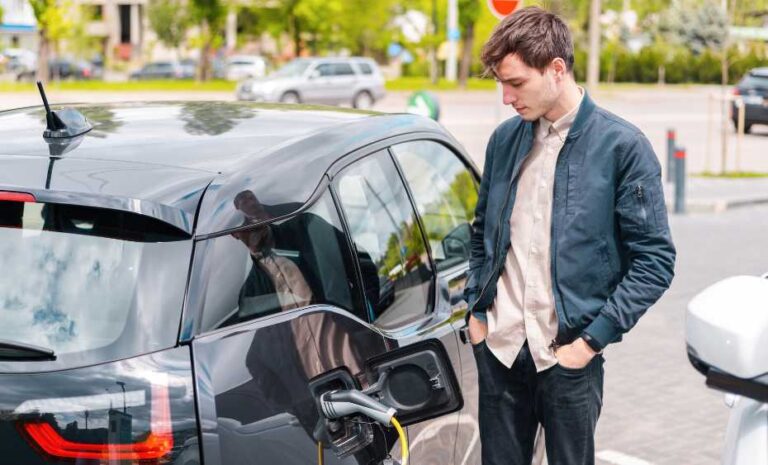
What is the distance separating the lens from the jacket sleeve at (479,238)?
3332mm

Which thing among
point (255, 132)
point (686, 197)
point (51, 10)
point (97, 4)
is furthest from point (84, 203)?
point (97, 4)

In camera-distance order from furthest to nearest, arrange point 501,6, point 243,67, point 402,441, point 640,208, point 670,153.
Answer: point 243,67
point 670,153
point 501,6
point 640,208
point 402,441

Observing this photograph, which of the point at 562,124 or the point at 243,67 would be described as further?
the point at 243,67

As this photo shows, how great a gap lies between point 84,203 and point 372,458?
0.97 m

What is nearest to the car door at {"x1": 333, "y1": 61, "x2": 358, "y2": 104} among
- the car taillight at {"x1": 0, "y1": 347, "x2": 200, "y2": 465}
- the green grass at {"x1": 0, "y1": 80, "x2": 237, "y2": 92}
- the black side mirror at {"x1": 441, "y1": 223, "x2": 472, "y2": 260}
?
the green grass at {"x1": 0, "y1": 80, "x2": 237, "y2": 92}

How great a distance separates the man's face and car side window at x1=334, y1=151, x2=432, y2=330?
545 millimetres

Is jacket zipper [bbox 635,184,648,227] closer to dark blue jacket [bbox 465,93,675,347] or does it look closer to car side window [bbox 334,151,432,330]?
dark blue jacket [bbox 465,93,675,347]

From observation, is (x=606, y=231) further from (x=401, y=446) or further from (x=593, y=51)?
(x=593, y=51)

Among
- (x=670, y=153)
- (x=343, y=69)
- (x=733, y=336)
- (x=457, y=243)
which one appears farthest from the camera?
(x=343, y=69)

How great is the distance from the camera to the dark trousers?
3135mm

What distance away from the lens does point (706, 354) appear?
2223 mm

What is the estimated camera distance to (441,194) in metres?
4.31

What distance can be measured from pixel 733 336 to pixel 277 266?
1.18 m

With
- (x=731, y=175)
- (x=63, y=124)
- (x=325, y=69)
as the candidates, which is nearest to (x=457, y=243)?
(x=63, y=124)
